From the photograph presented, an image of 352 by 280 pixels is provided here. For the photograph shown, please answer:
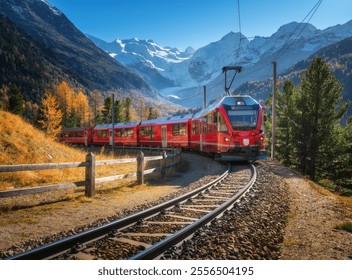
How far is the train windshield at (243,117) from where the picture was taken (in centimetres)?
1778

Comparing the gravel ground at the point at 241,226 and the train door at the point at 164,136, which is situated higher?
the train door at the point at 164,136

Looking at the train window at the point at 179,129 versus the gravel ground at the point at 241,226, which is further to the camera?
the train window at the point at 179,129

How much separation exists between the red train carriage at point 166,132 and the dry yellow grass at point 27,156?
1312 cm

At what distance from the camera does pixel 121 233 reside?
572cm

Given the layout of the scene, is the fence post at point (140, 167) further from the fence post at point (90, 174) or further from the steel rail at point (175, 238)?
the steel rail at point (175, 238)

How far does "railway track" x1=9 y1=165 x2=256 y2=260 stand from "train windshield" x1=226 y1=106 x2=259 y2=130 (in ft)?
30.8

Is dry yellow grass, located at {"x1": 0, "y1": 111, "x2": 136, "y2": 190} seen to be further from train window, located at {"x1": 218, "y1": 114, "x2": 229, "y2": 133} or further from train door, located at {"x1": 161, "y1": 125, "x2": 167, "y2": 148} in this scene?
train door, located at {"x1": 161, "y1": 125, "x2": 167, "y2": 148}

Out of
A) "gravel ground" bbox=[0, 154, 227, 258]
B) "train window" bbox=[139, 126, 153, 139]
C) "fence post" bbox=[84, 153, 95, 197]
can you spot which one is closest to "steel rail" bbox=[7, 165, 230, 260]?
"gravel ground" bbox=[0, 154, 227, 258]

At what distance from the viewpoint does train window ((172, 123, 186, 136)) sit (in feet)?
95.2

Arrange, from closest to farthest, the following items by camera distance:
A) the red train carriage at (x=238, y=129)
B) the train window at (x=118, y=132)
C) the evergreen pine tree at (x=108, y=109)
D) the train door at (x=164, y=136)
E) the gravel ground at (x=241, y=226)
→ the gravel ground at (x=241, y=226) → the red train carriage at (x=238, y=129) → the train door at (x=164, y=136) → the train window at (x=118, y=132) → the evergreen pine tree at (x=108, y=109)

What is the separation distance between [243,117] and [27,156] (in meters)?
10.9

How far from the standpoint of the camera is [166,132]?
106 ft

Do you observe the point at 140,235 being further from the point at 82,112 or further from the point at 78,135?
the point at 82,112

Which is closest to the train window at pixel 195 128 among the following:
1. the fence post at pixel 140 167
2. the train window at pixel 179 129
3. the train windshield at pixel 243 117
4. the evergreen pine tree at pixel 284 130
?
the train window at pixel 179 129
